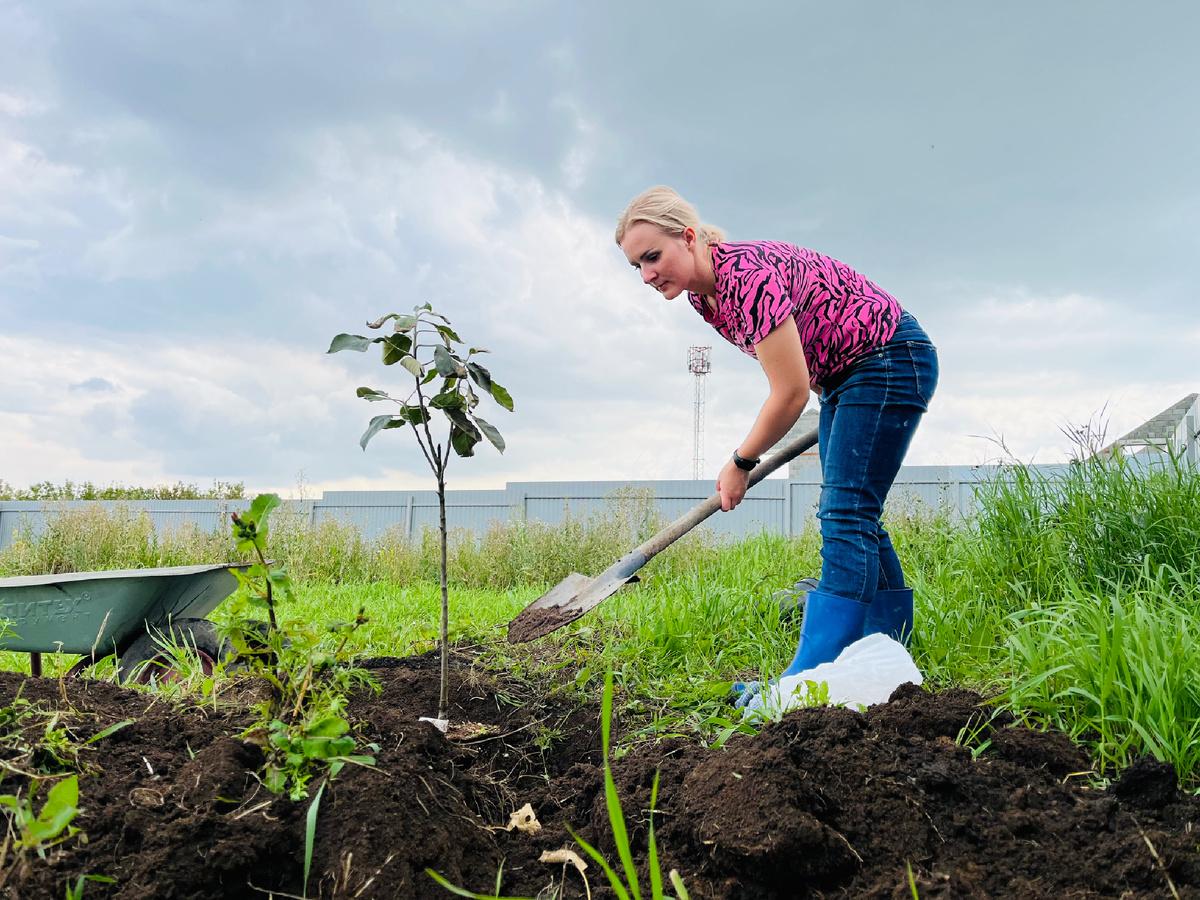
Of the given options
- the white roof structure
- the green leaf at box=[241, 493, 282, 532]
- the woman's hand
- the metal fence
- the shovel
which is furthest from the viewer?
the metal fence

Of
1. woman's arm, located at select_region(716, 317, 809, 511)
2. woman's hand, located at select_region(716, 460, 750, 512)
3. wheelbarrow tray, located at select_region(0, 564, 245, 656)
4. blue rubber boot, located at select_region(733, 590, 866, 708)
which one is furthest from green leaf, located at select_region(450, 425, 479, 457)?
wheelbarrow tray, located at select_region(0, 564, 245, 656)

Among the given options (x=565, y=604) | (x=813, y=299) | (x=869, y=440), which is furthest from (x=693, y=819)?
(x=565, y=604)

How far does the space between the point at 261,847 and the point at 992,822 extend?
1.21 meters

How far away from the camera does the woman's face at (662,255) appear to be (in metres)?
2.65

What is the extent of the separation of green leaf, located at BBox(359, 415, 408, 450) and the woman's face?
1.01 metres

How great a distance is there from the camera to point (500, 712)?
2684 mm

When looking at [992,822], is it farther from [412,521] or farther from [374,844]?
[412,521]

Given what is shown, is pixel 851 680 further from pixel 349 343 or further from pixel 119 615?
pixel 119 615

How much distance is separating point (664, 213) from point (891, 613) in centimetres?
158

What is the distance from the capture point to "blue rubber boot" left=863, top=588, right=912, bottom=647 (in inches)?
111

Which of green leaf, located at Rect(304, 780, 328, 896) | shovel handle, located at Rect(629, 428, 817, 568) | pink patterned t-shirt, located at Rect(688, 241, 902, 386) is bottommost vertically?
green leaf, located at Rect(304, 780, 328, 896)

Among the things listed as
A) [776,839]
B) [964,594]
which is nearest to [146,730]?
[776,839]

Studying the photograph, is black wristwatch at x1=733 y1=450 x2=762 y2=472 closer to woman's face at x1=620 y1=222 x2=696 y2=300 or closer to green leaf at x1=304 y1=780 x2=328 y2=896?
woman's face at x1=620 y1=222 x2=696 y2=300

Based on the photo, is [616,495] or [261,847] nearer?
[261,847]
